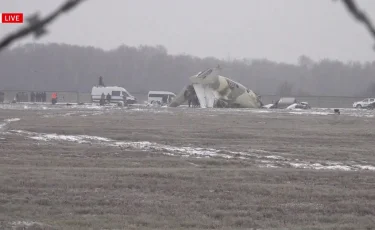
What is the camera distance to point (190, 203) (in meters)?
Answer: 8.23

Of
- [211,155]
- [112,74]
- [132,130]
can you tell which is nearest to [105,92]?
[112,74]

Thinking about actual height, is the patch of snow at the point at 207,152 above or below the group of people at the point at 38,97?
below

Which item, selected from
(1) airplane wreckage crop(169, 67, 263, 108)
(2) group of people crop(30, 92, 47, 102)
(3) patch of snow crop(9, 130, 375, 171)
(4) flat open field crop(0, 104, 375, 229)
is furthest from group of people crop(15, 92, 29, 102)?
(4) flat open field crop(0, 104, 375, 229)

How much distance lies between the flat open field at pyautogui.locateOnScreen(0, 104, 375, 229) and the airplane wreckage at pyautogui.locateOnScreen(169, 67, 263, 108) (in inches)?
1249

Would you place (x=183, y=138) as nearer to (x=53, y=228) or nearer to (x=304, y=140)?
(x=304, y=140)

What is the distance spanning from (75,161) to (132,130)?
31.7 feet

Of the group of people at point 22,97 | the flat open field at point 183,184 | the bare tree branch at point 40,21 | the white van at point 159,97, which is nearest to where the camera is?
the bare tree branch at point 40,21

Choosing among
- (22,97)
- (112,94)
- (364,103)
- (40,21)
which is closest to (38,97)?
(22,97)

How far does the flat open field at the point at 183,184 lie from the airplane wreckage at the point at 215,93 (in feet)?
Answer: 104

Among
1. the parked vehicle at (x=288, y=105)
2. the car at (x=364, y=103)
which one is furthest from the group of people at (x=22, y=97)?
the car at (x=364, y=103)

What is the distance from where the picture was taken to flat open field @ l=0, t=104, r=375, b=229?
7312 millimetres

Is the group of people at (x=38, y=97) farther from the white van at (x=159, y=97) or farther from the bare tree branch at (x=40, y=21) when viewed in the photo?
the bare tree branch at (x=40, y=21)

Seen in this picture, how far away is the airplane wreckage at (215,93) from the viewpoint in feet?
164

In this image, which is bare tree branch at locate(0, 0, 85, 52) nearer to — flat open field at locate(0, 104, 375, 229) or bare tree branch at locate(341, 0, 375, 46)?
bare tree branch at locate(341, 0, 375, 46)
